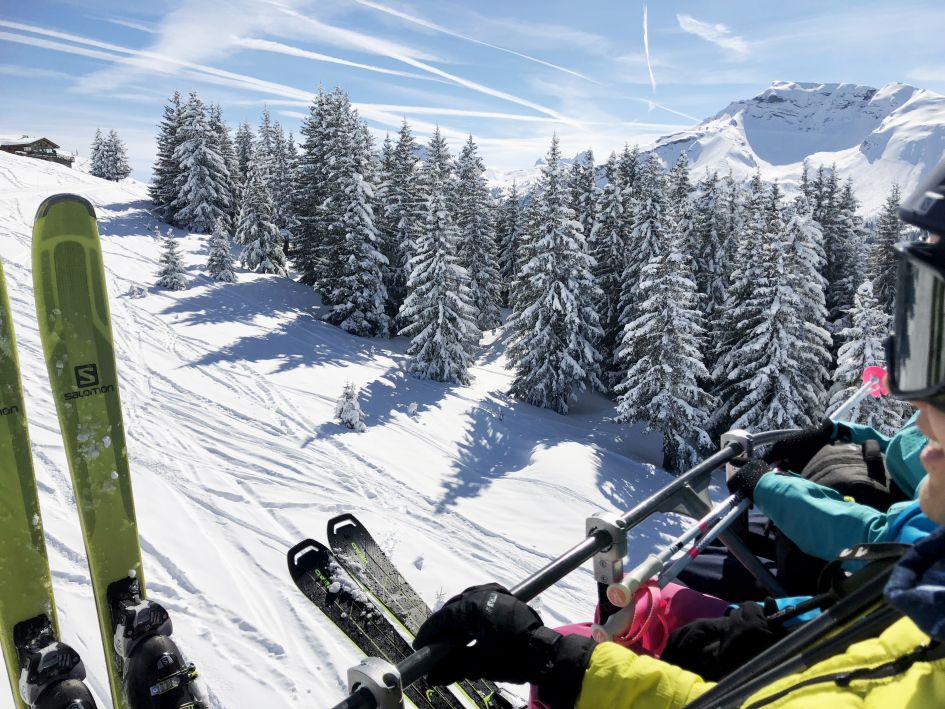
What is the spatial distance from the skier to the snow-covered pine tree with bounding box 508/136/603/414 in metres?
22.0

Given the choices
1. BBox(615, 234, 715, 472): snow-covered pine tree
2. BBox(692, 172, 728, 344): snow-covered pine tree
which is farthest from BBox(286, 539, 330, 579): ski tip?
BBox(692, 172, 728, 344): snow-covered pine tree

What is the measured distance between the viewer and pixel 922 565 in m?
1.02

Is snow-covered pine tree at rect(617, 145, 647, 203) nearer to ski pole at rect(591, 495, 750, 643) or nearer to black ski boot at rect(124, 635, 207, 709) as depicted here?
ski pole at rect(591, 495, 750, 643)

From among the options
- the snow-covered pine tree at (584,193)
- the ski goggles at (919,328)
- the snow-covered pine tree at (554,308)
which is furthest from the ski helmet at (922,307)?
the snow-covered pine tree at (584,193)

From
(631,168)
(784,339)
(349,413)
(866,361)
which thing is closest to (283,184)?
(631,168)

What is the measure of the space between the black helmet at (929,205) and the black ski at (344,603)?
2.63m

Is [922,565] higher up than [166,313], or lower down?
higher up

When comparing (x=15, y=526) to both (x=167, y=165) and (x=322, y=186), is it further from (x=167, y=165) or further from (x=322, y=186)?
(x=167, y=165)

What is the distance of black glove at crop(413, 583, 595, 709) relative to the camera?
176cm

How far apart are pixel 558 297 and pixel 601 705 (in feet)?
73.6

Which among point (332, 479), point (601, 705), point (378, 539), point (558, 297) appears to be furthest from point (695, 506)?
point (558, 297)

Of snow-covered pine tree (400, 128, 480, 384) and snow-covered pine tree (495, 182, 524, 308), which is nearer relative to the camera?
snow-covered pine tree (400, 128, 480, 384)

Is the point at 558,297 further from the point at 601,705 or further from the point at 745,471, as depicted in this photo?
the point at 601,705

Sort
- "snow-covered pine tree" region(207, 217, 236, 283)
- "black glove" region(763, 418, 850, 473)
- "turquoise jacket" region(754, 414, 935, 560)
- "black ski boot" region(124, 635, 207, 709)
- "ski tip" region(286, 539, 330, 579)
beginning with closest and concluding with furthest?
1. "turquoise jacket" region(754, 414, 935, 560)
2. "ski tip" region(286, 539, 330, 579)
3. "black glove" region(763, 418, 850, 473)
4. "black ski boot" region(124, 635, 207, 709)
5. "snow-covered pine tree" region(207, 217, 236, 283)
